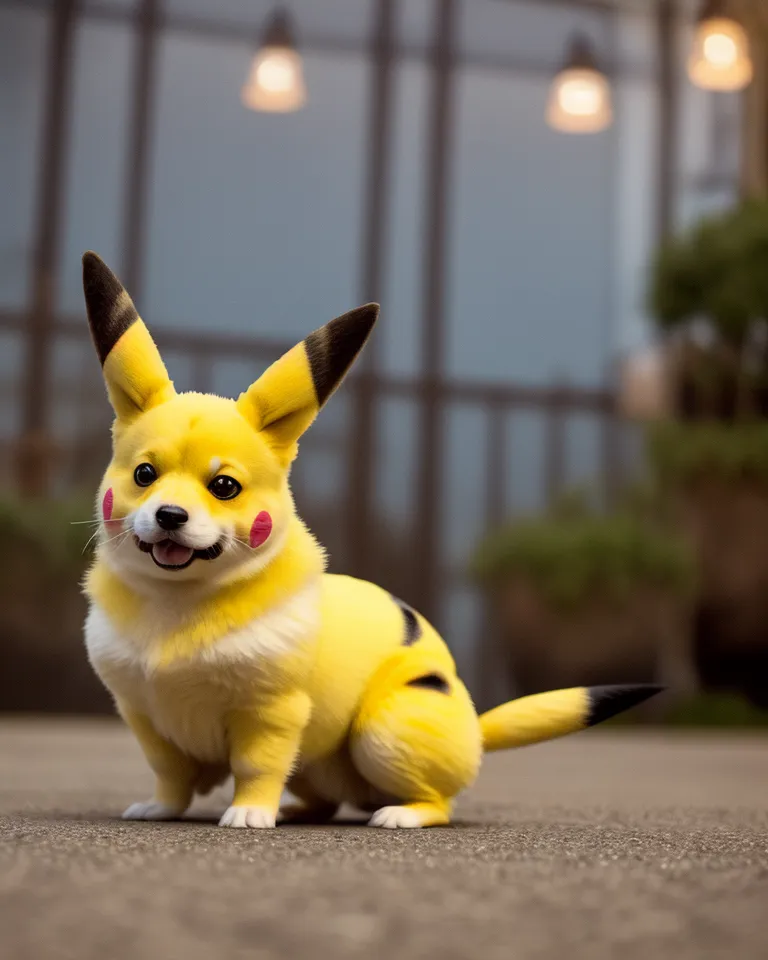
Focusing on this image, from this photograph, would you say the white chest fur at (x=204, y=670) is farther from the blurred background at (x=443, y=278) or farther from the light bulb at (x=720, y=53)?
the light bulb at (x=720, y=53)

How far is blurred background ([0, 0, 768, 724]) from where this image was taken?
4312 millimetres

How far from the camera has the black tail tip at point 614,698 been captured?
1073mm

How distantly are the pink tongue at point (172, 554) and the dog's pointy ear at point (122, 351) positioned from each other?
5.4 inches

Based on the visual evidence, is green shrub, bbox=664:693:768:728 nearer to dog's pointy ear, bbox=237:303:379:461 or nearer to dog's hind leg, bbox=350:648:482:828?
dog's hind leg, bbox=350:648:482:828

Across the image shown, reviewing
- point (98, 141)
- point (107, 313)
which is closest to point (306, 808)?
point (107, 313)

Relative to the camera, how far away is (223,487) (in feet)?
3.11

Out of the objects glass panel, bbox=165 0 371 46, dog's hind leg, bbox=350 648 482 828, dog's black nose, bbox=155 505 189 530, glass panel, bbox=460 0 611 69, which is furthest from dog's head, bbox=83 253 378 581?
glass panel, bbox=460 0 611 69

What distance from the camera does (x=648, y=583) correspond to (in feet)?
13.8

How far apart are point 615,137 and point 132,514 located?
14.8 ft

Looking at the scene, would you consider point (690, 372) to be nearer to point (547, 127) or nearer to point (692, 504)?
point (692, 504)

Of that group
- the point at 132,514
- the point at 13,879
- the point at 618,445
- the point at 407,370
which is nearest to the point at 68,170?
the point at 407,370

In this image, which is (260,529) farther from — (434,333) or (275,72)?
(275,72)

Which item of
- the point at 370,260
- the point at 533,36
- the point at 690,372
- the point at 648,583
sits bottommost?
the point at 648,583

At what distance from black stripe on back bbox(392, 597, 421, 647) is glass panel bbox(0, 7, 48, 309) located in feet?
12.4
